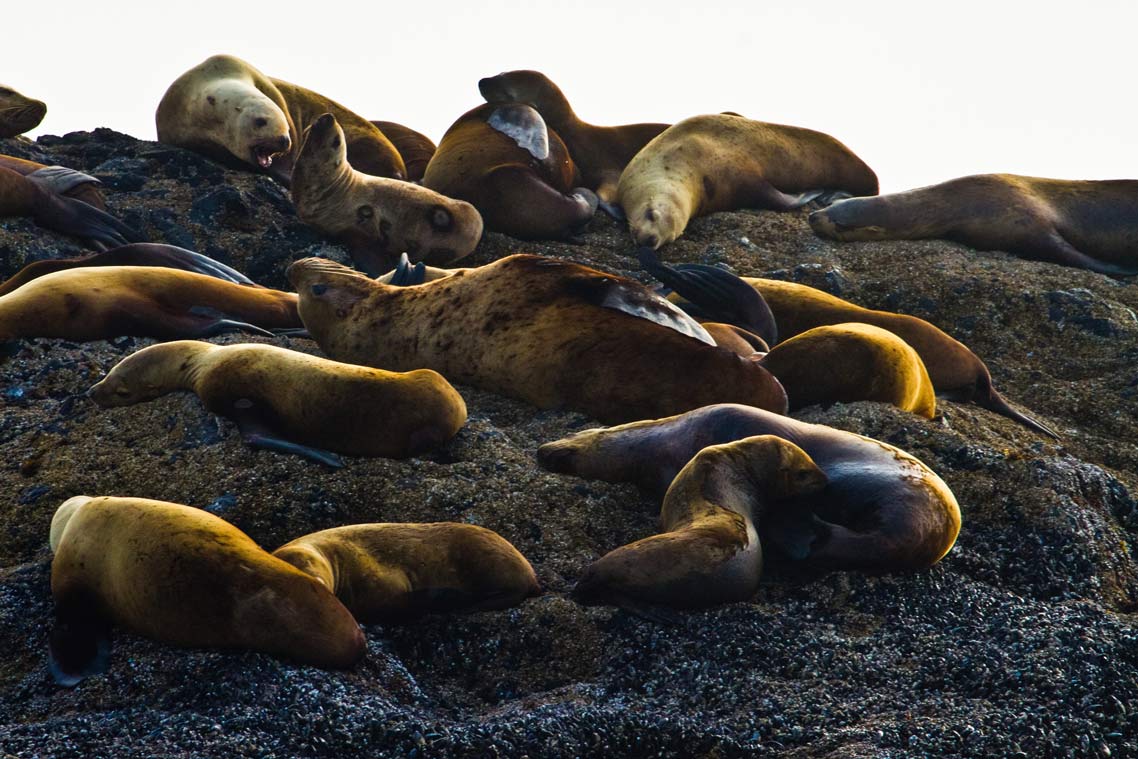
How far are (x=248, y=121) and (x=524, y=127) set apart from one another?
197 centimetres

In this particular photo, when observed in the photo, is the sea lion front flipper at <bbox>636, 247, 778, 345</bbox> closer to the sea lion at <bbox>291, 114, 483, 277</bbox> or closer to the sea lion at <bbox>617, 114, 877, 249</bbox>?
the sea lion at <bbox>617, 114, 877, 249</bbox>

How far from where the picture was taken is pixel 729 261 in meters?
7.42

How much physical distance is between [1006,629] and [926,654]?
274 mm

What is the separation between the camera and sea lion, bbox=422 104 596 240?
8070mm

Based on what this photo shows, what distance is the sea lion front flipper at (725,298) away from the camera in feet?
18.7

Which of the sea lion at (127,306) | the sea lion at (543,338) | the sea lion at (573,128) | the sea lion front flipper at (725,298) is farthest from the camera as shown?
the sea lion at (573,128)

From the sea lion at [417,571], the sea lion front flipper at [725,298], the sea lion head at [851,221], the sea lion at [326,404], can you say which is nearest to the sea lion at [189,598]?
the sea lion at [417,571]

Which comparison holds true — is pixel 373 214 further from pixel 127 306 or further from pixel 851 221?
pixel 851 221

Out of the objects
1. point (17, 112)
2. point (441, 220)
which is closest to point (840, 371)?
point (441, 220)

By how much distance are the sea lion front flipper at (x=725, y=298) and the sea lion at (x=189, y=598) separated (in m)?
Answer: 3.21

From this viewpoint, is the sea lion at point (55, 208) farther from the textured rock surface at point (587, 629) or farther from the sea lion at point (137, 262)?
the textured rock surface at point (587, 629)

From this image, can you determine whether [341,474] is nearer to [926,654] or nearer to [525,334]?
[525,334]

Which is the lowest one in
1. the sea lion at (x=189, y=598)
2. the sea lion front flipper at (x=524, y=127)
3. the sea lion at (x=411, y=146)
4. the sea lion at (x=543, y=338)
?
the sea lion at (x=189, y=598)

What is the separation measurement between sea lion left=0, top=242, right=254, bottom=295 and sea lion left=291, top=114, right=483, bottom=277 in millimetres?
1406
